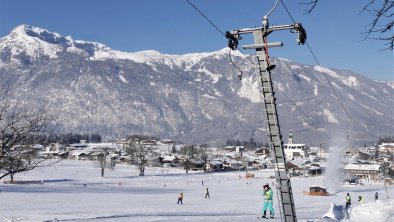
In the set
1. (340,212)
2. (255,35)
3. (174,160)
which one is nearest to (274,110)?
(255,35)

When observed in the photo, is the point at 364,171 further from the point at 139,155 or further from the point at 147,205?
the point at 147,205

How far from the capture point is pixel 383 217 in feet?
85.3

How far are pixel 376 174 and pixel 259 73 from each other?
145m

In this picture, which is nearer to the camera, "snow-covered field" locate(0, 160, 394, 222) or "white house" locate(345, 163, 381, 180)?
"snow-covered field" locate(0, 160, 394, 222)

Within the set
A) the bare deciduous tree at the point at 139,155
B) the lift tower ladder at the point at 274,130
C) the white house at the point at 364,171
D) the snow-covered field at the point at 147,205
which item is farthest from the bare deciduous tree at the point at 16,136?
the white house at the point at 364,171

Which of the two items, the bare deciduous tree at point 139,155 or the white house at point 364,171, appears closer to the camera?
the bare deciduous tree at point 139,155

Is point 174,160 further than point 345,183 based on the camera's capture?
Yes

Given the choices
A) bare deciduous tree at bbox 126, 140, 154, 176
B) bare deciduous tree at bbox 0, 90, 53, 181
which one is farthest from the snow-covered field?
bare deciduous tree at bbox 126, 140, 154, 176

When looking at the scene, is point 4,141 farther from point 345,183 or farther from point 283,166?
point 345,183

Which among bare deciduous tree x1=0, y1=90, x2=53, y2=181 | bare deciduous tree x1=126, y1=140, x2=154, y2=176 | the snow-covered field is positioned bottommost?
the snow-covered field

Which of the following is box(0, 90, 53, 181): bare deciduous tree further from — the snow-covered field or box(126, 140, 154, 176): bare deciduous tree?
box(126, 140, 154, 176): bare deciduous tree

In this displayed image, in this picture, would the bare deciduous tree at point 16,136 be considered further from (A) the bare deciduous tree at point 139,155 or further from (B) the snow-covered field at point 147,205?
(A) the bare deciduous tree at point 139,155

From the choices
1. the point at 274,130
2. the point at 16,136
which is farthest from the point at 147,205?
the point at 274,130

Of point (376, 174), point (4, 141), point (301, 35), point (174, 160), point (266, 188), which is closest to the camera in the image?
point (301, 35)
